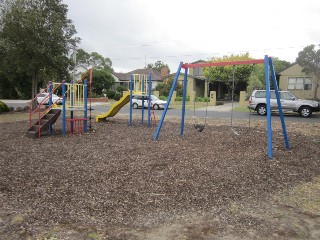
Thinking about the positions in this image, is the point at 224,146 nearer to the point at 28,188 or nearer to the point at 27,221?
the point at 28,188

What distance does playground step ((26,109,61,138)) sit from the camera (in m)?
10.2

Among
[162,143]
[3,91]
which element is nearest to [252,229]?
[162,143]

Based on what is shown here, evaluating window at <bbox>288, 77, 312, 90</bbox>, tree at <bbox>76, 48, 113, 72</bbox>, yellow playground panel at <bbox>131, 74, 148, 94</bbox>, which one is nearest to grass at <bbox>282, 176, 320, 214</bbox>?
yellow playground panel at <bbox>131, 74, 148, 94</bbox>

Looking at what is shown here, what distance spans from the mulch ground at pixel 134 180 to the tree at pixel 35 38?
11.4m

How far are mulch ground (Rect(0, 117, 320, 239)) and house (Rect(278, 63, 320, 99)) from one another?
27.7 meters

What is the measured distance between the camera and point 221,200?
462 centimetres

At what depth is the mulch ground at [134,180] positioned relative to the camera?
3920mm

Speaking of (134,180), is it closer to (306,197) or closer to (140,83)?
(306,197)

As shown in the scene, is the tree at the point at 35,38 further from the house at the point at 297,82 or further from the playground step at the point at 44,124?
the house at the point at 297,82

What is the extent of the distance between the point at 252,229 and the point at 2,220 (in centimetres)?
311

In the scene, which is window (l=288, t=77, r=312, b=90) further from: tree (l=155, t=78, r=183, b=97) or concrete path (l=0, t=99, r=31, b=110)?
concrete path (l=0, t=99, r=31, b=110)

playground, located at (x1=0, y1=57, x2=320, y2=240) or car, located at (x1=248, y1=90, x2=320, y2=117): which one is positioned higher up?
car, located at (x1=248, y1=90, x2=320, y2=117)

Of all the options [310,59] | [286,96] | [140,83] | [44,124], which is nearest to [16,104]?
[140,83]

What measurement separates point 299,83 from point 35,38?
92.8 ft
